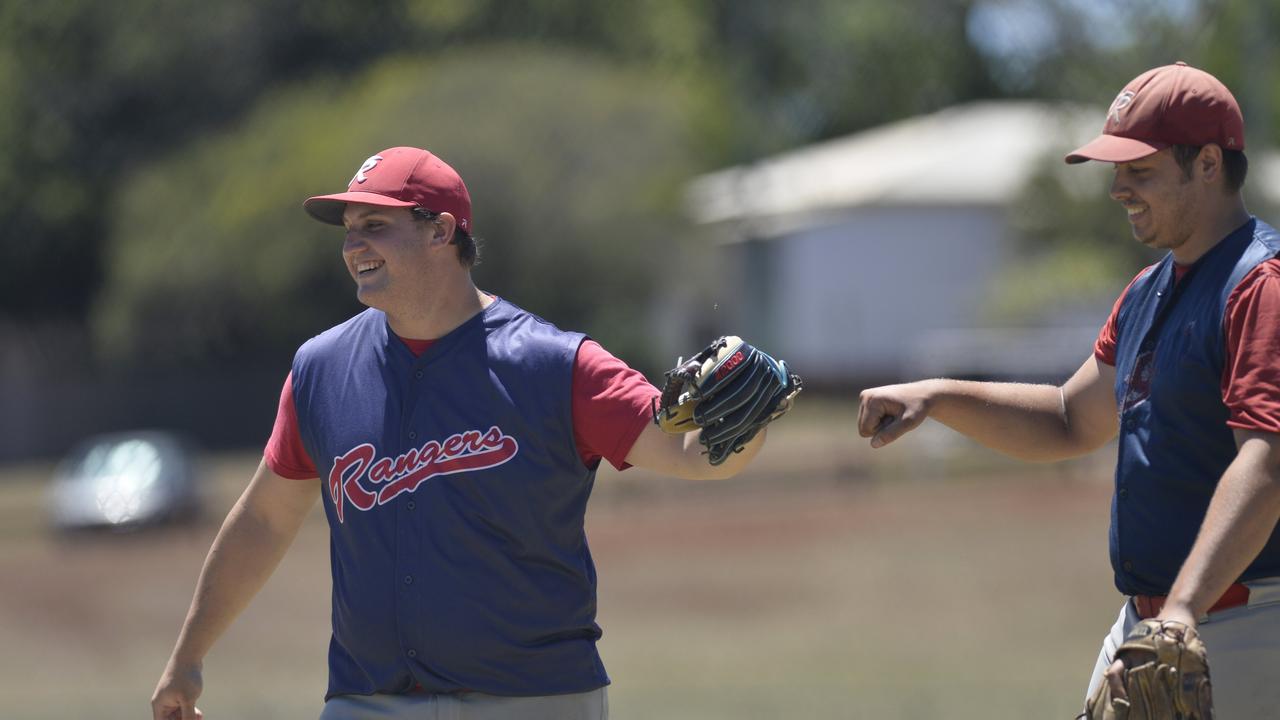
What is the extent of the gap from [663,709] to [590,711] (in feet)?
26.0

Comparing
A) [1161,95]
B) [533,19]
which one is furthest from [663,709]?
[533,19]

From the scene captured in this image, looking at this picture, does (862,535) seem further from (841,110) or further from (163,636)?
(841,110)

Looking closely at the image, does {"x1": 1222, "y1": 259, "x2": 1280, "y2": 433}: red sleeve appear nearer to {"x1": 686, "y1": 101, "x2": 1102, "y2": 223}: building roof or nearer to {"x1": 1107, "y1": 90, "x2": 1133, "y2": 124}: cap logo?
{"x1": 1107, "y1": 90, "x2": 1133, "y2": 124}: cap logo

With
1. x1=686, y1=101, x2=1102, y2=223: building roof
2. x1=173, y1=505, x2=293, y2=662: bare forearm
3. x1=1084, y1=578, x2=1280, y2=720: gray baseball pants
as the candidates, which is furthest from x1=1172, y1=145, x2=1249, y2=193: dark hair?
x1=686, y1=101, x2=1102, y2=223: building roof

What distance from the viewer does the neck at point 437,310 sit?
376 centimetres

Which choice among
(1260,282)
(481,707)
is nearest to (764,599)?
(481,707)

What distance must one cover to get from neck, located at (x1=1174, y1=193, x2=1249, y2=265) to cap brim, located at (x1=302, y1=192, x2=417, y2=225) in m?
1.62

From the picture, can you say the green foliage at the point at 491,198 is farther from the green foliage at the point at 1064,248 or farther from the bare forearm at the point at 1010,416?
the bare forearm at the point at 1010,416

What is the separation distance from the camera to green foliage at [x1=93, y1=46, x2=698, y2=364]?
33.0 meters

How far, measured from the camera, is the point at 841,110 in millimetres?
48688

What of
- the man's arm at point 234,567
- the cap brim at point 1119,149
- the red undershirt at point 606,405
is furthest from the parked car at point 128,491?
the cap brim at point 1119,149

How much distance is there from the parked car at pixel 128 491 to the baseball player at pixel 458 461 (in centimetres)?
2107

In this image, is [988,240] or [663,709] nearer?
[663,709]

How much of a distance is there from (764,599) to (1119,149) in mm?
15982
